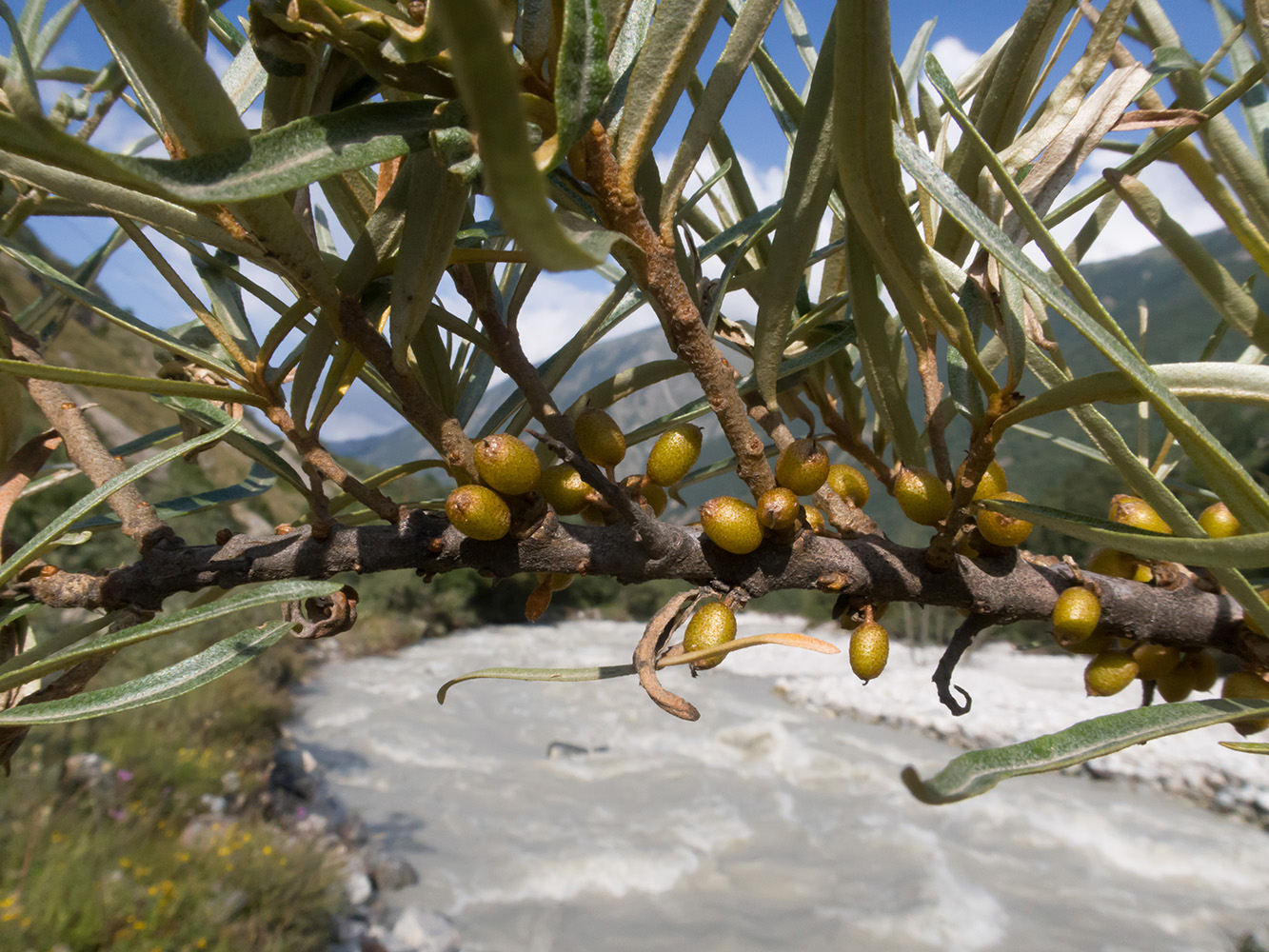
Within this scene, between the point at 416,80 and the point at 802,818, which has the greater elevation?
the point at 416,80

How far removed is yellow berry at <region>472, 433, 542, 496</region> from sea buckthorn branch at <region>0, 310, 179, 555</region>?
0.55 ft

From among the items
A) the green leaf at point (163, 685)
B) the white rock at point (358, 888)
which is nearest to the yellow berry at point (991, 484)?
the green leaf at point (163, 685)

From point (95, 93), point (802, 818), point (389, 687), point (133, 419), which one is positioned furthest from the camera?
point (133, 419)

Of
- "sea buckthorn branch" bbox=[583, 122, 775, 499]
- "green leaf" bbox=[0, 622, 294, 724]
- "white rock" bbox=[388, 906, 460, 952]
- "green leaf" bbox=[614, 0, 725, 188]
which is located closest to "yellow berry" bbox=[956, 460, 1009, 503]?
"sea buckthorn branch" bbox=[583, 122, 775, 499]

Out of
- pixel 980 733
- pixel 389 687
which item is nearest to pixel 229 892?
pixel 389 687

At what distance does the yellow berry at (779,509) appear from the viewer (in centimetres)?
31

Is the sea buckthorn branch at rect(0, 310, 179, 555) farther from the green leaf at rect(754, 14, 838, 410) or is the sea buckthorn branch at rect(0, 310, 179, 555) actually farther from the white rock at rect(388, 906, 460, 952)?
the white rock at rect(388, 906, 460, 952)

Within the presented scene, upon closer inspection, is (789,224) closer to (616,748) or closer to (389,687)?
(616,748)

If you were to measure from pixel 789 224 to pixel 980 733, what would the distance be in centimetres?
831

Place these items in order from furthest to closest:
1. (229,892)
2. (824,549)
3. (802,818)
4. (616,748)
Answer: (616,748)
(802,818)
(229,892)
(824,549)

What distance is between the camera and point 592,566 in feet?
1.06

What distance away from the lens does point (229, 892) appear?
3150 mm

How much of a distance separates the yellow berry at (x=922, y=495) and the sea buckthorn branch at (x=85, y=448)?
0.35 m

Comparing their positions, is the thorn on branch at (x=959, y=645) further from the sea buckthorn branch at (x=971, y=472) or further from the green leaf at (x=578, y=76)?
the green leaf at (x=578, y=76)
